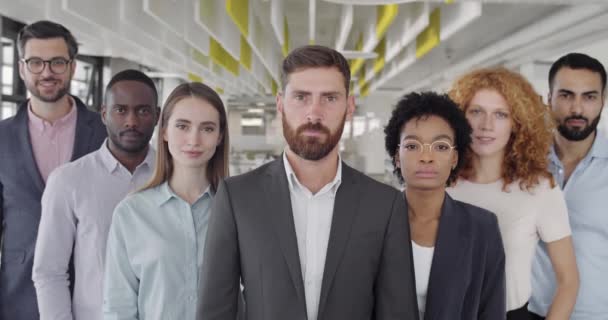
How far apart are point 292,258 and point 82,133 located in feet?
4.48

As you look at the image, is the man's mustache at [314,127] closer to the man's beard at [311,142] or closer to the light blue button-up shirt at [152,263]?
the man's beard at [311,142]

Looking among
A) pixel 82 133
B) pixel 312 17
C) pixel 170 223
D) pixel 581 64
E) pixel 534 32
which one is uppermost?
pixel 534 32

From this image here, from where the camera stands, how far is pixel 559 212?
2057 mm

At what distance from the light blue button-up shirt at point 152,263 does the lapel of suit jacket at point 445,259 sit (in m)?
0.81

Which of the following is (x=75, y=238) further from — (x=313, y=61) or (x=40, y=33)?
(x=313, y=61)

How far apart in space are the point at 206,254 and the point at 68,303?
77 centimetres

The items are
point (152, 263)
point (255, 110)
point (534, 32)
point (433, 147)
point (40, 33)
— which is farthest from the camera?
point (255, 110)

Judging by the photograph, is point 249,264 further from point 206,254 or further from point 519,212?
point 519,212

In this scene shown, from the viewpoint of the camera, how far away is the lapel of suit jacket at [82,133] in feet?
7.88

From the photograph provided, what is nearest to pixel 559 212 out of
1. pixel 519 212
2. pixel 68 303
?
pixel 519 212

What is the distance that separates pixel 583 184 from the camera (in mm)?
2418

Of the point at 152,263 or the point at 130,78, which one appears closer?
the point at 152,263

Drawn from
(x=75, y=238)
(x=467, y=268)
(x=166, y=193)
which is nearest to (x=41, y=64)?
(x=75, y=238)

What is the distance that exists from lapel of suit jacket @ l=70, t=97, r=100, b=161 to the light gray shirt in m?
0.31
